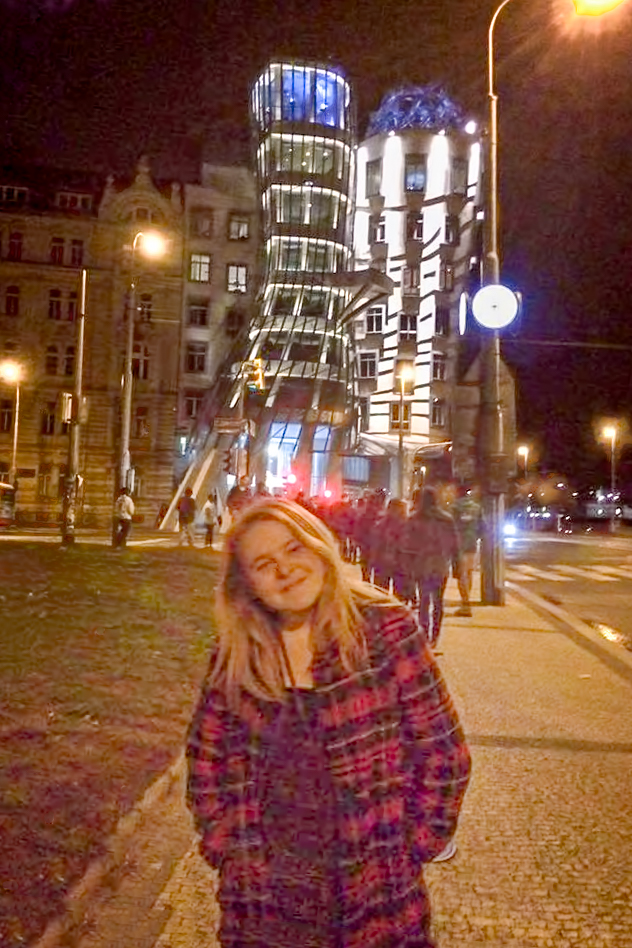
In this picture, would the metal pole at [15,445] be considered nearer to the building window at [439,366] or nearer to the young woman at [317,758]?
the building window at [439,366]

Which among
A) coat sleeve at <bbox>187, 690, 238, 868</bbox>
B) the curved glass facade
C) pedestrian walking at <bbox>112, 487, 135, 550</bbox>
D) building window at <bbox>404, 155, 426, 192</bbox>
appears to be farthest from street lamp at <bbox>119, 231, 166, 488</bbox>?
building window at <bbox>404, 155, 426, 192</bbox>

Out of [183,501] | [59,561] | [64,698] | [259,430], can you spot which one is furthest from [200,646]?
[259,430]

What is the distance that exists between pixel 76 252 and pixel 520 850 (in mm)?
54989

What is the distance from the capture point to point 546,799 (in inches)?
235

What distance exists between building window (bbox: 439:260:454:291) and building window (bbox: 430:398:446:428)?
666 cm

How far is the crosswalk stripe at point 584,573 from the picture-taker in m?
23.3

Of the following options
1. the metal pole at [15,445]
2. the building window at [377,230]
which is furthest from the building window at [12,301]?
the building window at [377,230]

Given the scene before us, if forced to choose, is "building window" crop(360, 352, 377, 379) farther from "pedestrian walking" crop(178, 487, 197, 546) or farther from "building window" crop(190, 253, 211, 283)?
"pedestrian walking" crop(178, 487, 197, 546)

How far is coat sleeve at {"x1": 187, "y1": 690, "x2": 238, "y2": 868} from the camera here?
2.25 meters

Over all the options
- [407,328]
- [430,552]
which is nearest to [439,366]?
[407,328]

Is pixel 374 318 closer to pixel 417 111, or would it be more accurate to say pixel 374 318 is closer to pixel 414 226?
pixel 414 226

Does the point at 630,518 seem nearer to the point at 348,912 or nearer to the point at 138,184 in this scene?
the point at 138,184

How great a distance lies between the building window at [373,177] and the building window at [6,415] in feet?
80.6

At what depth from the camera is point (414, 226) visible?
Answer: 196 feet
